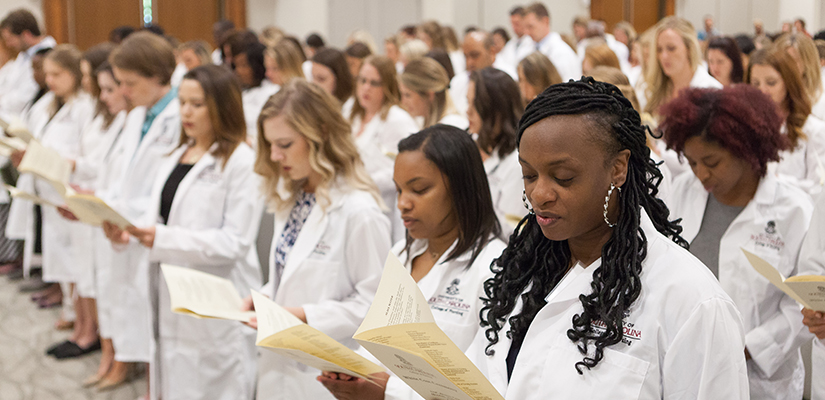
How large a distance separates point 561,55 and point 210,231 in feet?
17.0

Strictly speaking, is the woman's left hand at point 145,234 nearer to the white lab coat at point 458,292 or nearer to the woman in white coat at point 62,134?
the white lab coat at point 458,292

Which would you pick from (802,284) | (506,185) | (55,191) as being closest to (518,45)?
(55,191)

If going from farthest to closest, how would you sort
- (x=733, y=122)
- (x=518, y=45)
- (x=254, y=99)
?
(x=518, y=45)
(x=254, y=99)
(x=733, y=122)

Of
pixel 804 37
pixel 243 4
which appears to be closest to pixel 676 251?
pixel 804 37

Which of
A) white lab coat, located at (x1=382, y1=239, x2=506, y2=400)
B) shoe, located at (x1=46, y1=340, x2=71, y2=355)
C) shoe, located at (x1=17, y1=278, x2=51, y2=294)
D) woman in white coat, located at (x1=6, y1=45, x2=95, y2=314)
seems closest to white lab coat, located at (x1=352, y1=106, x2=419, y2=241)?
woman in white coat, located at (x1=6, y1=45, x2=95, y2=314)

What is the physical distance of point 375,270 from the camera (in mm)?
2408

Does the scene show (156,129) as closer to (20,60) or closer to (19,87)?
(19,87)

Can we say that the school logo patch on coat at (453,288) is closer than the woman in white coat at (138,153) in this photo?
Yes

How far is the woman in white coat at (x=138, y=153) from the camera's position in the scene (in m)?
3.52

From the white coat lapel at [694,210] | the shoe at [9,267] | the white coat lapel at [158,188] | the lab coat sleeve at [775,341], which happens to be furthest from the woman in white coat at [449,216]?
the shoe at [9,267]

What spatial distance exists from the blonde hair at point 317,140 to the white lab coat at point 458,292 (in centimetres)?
64

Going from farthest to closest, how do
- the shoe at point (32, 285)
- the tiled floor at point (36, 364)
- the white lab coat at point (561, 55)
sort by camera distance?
the white lab coat at point (561, 55), the shoe at point (32, 285), the tiled floor at point (36, 364)

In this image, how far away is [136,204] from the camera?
3.44 metres

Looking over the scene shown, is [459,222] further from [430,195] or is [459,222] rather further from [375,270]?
[375,270]
